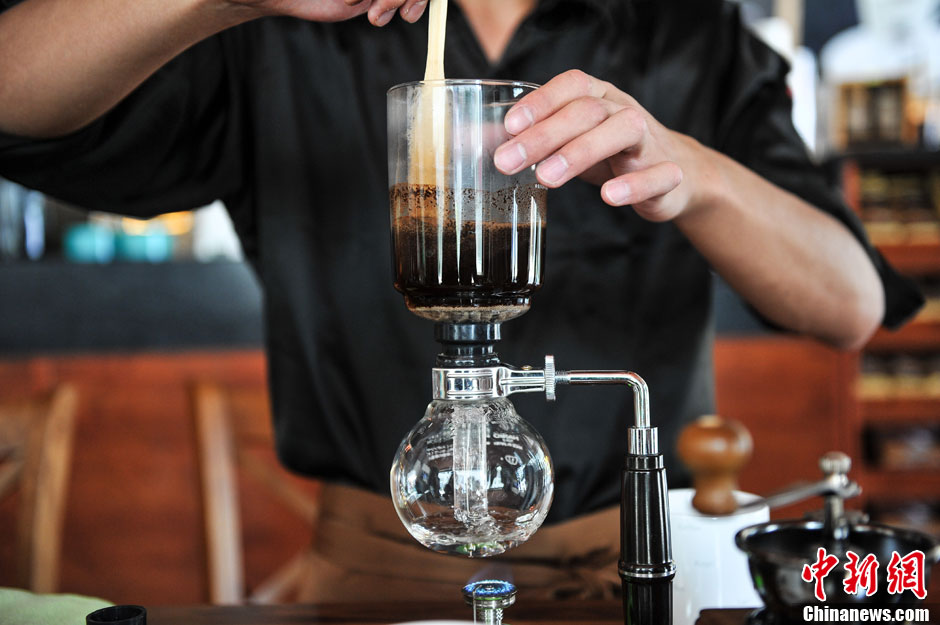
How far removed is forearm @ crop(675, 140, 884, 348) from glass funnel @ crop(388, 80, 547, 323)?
0.28 m

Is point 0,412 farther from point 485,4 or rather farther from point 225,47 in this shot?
point 485,4

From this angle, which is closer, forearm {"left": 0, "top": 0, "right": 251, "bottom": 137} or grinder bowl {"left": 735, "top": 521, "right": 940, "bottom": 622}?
grinder bowl {"left": 735, "top": 521, "right": 940, "bottom": 622}

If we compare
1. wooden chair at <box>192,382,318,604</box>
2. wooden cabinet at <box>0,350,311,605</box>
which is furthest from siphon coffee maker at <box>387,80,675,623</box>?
wooden cabinet at <box>0,350,311,605</box>

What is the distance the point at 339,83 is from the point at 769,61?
1.86 feet

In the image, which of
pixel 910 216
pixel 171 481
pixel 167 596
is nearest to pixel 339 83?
pixel 171 481

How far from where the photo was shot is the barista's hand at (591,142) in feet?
2.25

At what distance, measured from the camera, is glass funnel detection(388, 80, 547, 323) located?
68 centimetres

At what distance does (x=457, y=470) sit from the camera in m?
0.71

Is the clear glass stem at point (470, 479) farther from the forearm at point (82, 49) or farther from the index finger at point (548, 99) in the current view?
the forearm at point (82, 49)

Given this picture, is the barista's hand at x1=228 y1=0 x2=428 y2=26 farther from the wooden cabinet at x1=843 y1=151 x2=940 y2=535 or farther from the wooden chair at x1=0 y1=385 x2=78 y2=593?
the wooden cabinet at x1=843 y1=151 x2=940 y2=535

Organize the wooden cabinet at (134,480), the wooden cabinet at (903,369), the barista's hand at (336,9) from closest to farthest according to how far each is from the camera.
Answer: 1. the barista's hand at (336,9)
2. the wooden cabinet at (134,480)
3. the wooden cabinet at (903,369)

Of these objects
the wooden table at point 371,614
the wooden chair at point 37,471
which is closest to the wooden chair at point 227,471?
the wooden chair at point 37,471

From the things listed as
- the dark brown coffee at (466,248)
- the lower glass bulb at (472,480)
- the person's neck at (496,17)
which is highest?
the person's neck at (496,17)

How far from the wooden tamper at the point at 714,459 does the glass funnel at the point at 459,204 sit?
0.26 m
